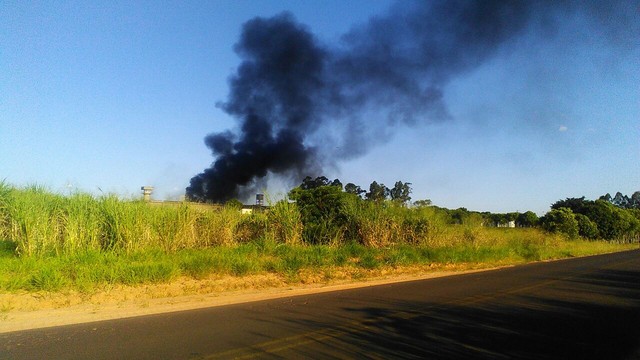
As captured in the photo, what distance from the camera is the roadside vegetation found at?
12826mm

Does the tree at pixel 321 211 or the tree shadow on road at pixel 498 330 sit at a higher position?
the tree at pixel 321 211

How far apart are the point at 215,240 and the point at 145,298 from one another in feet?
26.1

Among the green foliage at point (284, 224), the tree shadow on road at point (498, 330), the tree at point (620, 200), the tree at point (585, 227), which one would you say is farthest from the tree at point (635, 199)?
the tree shadow on road at point (498, 330)

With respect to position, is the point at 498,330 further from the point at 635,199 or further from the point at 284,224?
the point at 635,199

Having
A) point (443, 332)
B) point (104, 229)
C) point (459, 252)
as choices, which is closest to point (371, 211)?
point (459, 252)

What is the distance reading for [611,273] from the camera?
19656mm

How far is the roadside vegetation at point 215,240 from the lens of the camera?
12.8m

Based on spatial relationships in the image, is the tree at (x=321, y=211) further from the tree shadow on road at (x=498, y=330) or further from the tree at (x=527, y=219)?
the tree at (x=527, y=219)

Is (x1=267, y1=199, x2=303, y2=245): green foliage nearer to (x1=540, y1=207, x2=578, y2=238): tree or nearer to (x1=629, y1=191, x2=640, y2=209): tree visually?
(x1=540, y1=207, x2=578, y2=238): tree

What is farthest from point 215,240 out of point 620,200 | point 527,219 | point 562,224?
point 620,200

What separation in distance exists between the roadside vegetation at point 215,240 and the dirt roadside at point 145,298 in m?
0.40

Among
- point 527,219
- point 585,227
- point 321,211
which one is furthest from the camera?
point 527,219

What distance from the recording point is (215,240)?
765 inches

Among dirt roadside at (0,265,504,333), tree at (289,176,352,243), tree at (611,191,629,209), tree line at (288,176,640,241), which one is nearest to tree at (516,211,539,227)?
tree line at (288,176,640,241)
